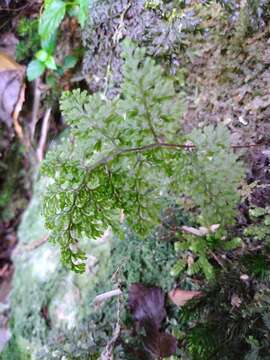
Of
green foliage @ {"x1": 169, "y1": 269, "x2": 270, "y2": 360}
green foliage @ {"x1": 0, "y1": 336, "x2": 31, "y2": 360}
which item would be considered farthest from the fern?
green foliage @ {"x1": 0, "y1": 336, "x2": 31, "y2": 360}

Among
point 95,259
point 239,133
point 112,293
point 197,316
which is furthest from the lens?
point 95,259

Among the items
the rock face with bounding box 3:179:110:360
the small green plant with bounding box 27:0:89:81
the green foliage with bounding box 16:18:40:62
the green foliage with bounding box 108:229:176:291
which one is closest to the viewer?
the green foliage with bounding box 108:229:176:291

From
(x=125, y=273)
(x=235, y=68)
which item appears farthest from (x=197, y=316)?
(x=235, y=68)

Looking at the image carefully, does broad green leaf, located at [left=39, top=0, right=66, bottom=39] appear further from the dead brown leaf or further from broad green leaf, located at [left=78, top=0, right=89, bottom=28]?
the dead brown leaf

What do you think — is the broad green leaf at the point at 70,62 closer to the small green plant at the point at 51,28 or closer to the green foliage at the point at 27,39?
the small green plant at the point at 51,28

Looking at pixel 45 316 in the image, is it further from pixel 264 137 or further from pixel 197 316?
pixel 264 137

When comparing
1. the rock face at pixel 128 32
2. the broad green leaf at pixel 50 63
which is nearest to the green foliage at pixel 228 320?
the rock face at pixel 128 32
